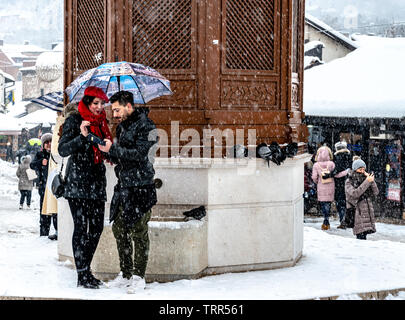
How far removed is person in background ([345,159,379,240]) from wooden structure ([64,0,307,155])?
8.84 feet

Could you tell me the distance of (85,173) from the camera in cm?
617

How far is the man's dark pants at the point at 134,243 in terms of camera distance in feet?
20.1

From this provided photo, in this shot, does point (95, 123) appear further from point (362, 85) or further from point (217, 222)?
point (362, 85)

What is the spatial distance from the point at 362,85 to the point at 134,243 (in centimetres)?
1190

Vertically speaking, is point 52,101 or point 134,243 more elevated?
point 52,101

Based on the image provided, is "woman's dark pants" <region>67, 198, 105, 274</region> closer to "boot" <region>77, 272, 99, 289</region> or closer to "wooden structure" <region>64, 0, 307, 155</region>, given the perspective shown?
"boot" <region>77, 272, 99, 289</region>

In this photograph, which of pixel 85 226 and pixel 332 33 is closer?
pixel 85 226

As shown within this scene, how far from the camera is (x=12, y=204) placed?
1681cm

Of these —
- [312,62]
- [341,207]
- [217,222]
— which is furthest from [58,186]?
[312,62]

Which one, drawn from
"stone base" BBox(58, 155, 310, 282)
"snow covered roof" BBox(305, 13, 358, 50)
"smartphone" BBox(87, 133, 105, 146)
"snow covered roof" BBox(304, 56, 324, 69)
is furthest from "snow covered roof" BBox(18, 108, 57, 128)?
"smartphone" BBox(87, 133, 105, 146)

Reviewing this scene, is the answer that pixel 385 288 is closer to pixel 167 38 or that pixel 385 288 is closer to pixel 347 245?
pixel 347 245

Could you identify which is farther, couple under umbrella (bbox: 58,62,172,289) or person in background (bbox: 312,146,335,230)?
person in background (bbox: 312,146,335,230)

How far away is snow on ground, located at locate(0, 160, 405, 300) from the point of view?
6301 mm

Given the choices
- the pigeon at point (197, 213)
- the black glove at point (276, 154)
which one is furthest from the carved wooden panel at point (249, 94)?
the pigeon at point (197, 213)
